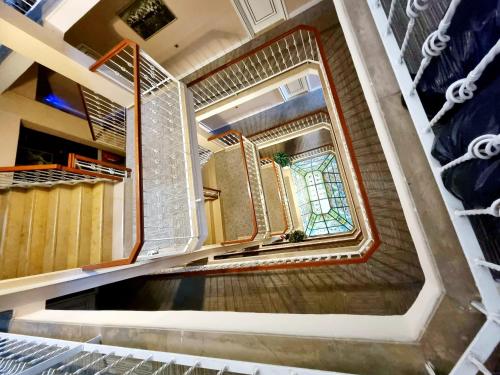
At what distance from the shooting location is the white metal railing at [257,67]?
8.96 ft

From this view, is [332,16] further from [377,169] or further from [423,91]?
[423,91]

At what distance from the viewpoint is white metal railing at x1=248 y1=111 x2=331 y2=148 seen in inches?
185

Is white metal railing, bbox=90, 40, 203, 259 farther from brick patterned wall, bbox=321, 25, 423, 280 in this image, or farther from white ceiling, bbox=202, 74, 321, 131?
white ceiling, bbox=202, 74, 321, 131

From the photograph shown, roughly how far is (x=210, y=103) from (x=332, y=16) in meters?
2.23

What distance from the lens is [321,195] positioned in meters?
7.50

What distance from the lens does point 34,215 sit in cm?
251

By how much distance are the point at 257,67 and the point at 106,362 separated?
3.57 meters

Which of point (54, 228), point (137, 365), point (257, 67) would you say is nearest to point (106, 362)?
point (137, 365)

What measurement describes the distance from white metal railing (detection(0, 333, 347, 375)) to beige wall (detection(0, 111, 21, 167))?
3.42 metres

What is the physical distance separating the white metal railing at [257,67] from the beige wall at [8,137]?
2.98 m

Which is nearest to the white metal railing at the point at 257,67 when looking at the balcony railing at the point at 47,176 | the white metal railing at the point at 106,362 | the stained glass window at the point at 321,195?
the balcony railing at the point at 47,176

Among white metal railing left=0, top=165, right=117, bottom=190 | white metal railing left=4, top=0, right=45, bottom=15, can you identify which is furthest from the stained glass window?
white metal railing left=4, top=0, right=45, bottom=15

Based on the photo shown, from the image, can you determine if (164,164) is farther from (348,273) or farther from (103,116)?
(348,273)

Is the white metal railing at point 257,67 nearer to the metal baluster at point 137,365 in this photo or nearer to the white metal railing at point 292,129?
the white metal railing at point 292,129
